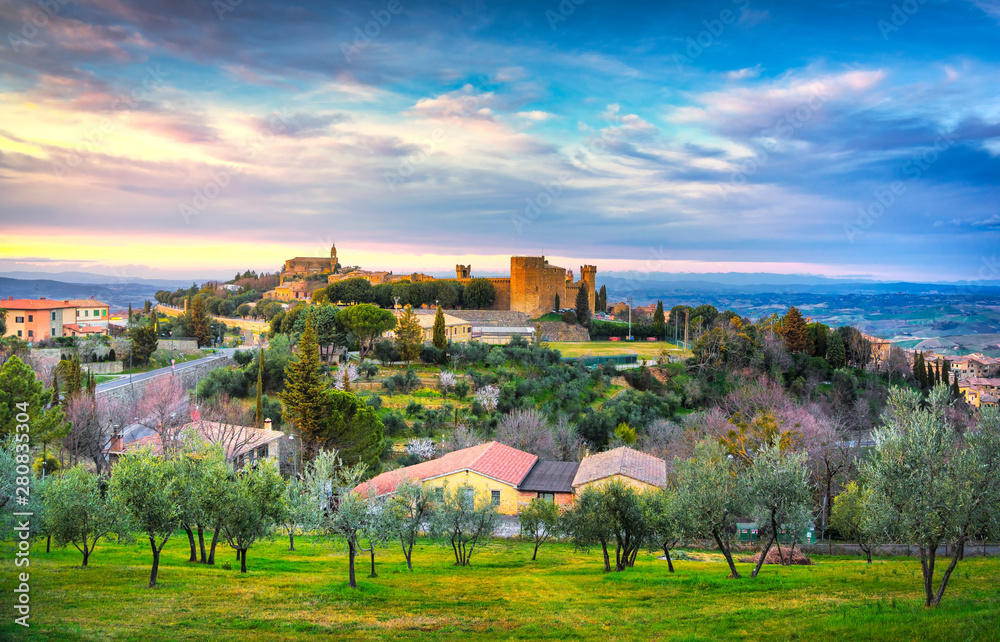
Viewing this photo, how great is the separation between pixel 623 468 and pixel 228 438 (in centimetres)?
1550

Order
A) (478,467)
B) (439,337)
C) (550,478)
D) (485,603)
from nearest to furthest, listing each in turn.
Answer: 1. (485,603)
2. (478,467)
3. (550,478)
4. (439,337)

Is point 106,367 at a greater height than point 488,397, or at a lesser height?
greater

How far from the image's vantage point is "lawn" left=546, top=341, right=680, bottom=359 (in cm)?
5403

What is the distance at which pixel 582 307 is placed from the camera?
221 feet

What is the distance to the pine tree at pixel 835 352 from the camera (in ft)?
171

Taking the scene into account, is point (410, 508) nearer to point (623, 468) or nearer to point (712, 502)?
point (712, 502)

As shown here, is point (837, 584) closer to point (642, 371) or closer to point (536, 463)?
point (536, 463)

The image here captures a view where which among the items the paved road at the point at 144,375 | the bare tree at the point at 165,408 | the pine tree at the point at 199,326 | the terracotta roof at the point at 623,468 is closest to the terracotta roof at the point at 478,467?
the terracotta roof at the point at 623,468

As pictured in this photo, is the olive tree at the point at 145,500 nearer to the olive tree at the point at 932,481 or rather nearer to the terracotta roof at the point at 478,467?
the terracotta roof at the point at 478,467

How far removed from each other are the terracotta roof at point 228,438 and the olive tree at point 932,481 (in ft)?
66.3

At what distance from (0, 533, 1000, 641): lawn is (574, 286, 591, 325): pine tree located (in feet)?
172

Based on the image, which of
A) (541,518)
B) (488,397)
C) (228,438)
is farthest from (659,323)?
(541,518)

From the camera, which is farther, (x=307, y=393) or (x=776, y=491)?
(x=307, y=393)

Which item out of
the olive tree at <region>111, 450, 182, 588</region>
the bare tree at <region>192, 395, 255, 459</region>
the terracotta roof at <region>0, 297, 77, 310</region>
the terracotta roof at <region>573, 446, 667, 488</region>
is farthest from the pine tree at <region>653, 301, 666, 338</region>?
the olive tree at <region>111, 450, 182, 588</region>
